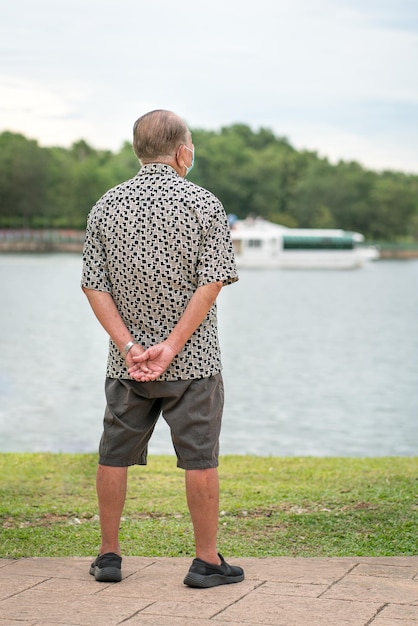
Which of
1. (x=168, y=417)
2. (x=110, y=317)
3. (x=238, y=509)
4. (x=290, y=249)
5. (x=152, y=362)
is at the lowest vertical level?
(x=238, y=509)

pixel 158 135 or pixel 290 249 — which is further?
pixel 290 249

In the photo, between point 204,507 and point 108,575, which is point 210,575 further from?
point 108,575

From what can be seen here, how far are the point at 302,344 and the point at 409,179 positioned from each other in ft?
407

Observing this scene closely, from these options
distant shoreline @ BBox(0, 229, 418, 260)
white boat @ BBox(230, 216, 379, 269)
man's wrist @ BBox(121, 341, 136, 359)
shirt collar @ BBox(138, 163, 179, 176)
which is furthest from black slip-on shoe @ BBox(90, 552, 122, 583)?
distant shoreline @ BBox(0, 229, 418, 260)

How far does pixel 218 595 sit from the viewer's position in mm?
3742

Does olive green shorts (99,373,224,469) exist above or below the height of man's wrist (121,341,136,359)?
below

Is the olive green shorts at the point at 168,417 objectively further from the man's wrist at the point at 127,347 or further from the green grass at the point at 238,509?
the green grass at the point at 238,509

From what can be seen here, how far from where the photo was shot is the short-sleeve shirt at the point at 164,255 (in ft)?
12.7

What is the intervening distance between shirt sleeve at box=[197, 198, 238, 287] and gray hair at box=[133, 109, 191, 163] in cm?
26

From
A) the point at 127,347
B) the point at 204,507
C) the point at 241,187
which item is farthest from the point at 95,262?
the point at 241,187

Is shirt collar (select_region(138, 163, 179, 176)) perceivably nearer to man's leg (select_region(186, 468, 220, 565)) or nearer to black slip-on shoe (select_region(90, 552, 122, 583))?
man's leg (select_region(186, 468, 220, 565))

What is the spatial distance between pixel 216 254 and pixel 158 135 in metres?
0.47

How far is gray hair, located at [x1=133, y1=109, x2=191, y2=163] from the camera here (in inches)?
153

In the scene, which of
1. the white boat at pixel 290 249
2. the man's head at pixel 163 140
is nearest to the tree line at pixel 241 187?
the white boat at pixel 290 249
